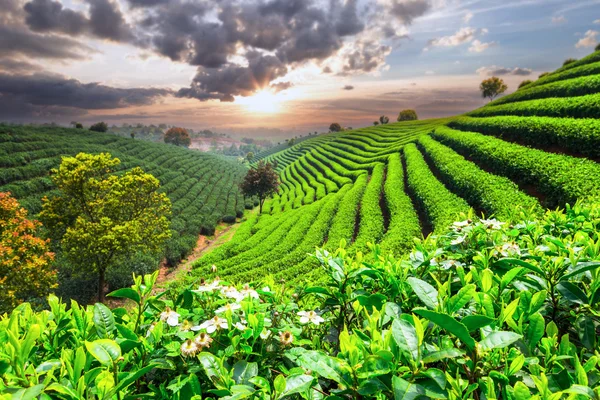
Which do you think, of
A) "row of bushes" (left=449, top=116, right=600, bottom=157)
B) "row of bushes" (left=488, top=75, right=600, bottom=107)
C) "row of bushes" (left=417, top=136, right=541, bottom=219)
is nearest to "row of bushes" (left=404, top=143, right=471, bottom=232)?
"row of bushes" (left=417, top=136, right=541, bottom=219)

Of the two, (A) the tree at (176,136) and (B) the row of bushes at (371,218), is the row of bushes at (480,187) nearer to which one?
(B) the row of bushes at (371,218)

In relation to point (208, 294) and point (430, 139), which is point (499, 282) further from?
point (430, 139)

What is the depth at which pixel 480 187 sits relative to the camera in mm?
15062

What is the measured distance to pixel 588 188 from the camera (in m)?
10.9

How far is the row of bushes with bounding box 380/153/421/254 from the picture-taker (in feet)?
44.3

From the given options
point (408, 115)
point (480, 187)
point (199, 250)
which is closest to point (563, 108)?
point (480, 187)

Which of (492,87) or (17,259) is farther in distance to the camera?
(492,87)

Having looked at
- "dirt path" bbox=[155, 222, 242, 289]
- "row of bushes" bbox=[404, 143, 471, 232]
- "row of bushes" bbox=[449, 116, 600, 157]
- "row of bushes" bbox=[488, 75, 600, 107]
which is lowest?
"dirt path" bbox=[155, 222, 242, 289]

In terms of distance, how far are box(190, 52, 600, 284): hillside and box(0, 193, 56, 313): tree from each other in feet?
26.9

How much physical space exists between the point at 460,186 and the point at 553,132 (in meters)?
6.10

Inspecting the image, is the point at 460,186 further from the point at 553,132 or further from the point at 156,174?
the point at 156,174

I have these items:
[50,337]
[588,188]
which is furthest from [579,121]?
[50,337]

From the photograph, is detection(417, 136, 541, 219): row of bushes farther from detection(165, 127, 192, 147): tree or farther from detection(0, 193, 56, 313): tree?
detection(165, 127, 192, 147): tree

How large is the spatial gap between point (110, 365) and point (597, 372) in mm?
2542
